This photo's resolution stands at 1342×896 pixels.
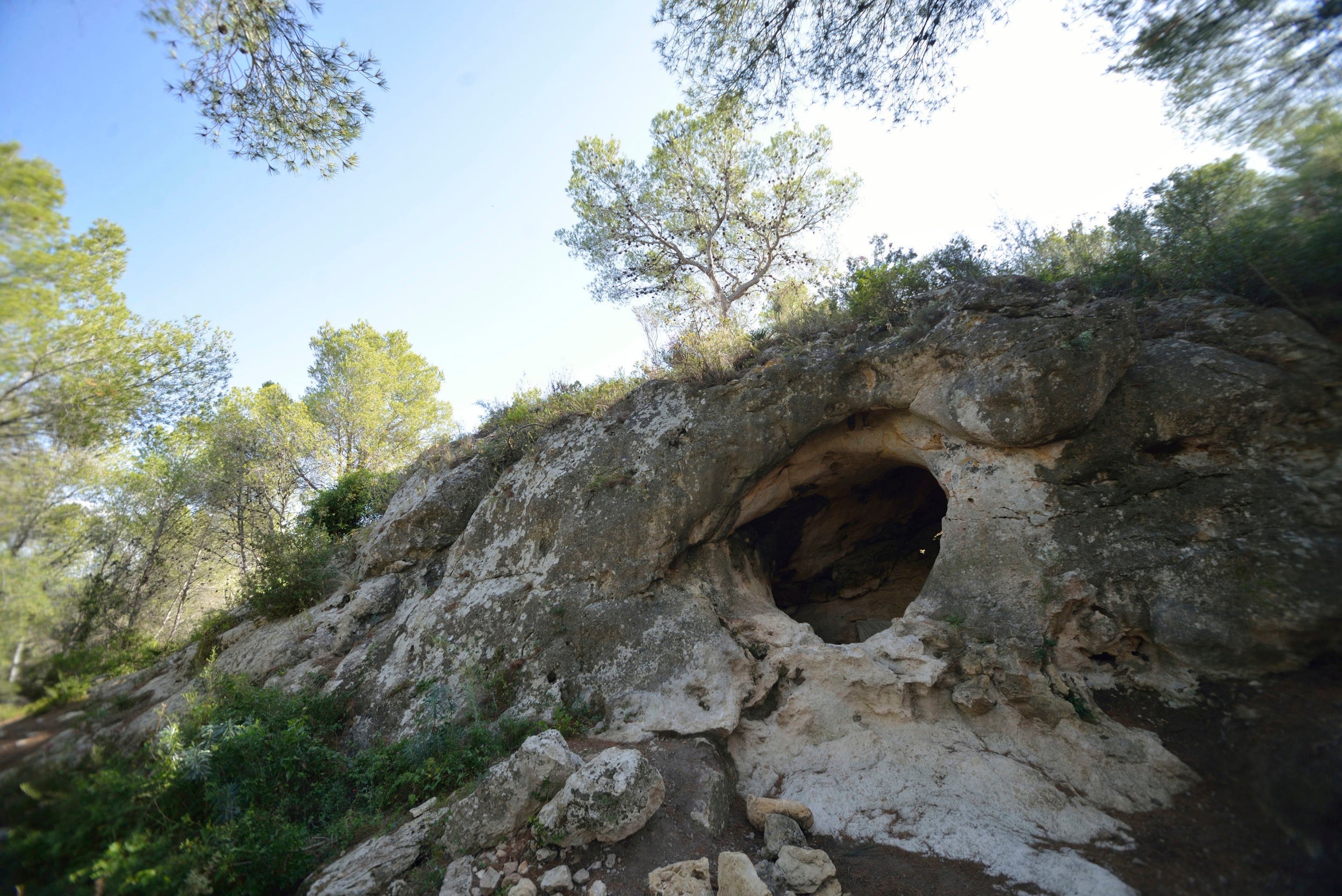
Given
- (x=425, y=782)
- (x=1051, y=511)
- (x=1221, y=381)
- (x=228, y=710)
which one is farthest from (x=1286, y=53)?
(x=228, y=710)

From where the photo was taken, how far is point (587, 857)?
13.8 feet

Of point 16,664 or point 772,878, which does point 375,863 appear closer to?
point 16,664

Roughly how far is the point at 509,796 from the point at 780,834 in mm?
2342

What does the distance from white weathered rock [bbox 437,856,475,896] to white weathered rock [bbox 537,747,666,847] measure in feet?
1.87

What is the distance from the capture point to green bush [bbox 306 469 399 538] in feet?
36.2

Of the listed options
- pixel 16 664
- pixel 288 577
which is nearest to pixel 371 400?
pixel 288 577

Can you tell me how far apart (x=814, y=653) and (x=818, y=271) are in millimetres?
11188

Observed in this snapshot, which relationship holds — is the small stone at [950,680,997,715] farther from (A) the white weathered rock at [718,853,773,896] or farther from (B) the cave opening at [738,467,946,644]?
(B) the cave opening at [738,467,946,644]

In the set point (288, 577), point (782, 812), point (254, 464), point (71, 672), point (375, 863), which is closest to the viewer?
point (71, 672)

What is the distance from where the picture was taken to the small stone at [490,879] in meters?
3.92

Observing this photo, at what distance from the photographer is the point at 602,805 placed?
4207mm

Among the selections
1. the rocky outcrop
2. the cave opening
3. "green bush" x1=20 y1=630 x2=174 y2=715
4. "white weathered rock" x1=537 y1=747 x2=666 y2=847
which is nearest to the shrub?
the rocky outcrop

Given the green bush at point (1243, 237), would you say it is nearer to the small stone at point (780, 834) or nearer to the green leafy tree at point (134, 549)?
the small stone at point (780, 834)

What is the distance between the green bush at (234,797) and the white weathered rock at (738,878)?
2.73 meters
